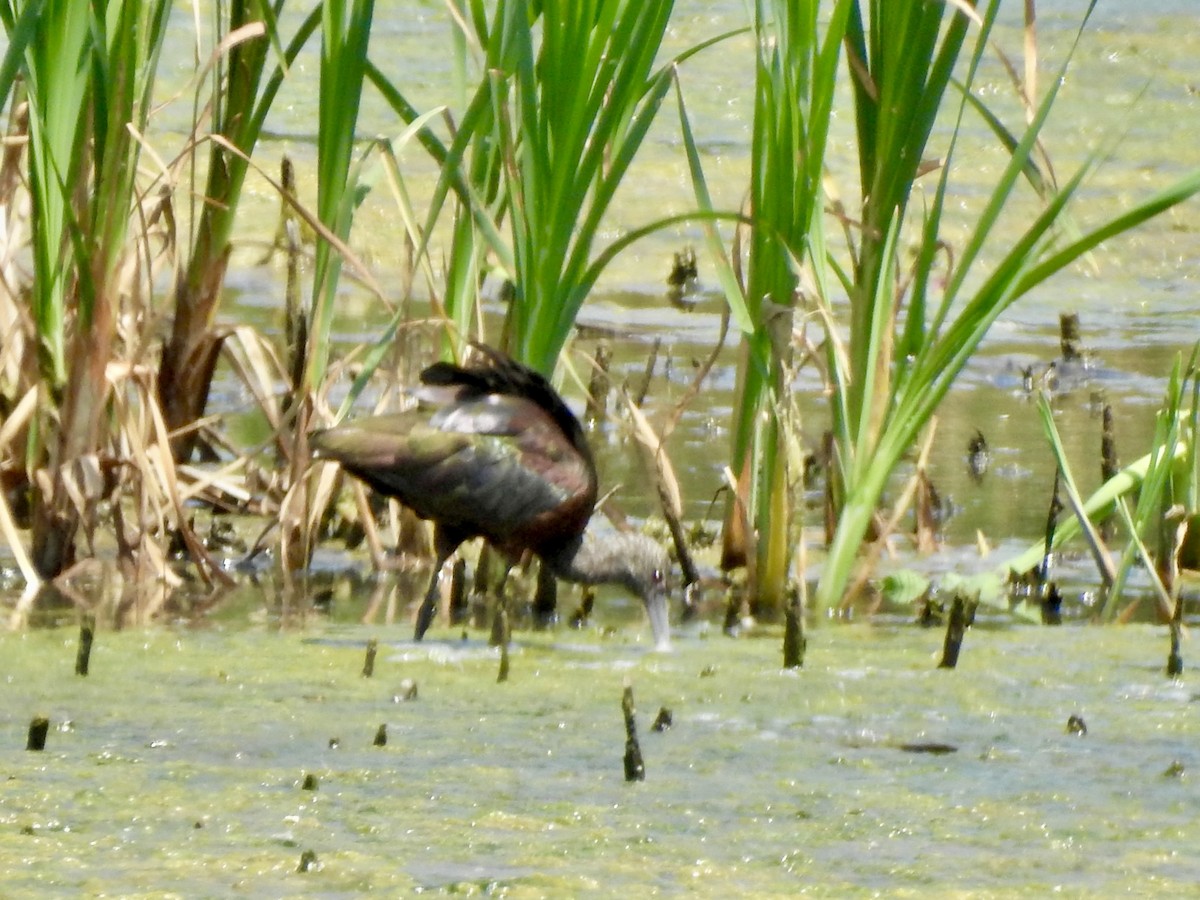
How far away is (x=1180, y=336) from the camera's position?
962cm

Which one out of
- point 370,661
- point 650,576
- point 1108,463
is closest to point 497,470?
point 650,576

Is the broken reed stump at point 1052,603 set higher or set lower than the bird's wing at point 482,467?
lower

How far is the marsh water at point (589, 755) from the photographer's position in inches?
110

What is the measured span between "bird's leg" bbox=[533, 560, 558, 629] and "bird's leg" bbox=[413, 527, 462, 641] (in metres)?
0.22

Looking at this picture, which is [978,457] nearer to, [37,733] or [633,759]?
[633,759]

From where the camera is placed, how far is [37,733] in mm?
3270

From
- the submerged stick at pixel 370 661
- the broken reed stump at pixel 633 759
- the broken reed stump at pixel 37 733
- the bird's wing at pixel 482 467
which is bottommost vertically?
the submerged stick at pixel 370 661

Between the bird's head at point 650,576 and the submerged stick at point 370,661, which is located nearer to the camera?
the submerged stick at point 370,661

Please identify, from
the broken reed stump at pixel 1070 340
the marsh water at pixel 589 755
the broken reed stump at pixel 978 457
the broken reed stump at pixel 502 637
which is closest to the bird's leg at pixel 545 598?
the marsh water at pixel 589 755

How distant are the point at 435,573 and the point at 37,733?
1560 mm

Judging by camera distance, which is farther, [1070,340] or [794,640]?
[1070,340]

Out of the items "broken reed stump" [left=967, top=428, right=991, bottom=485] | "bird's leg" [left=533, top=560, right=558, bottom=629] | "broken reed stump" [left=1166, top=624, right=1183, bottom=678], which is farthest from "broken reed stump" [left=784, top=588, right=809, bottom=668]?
"broken reed stump" [left=967, top=428, right=991, bottom=485]

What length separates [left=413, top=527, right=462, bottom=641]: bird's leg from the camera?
14.5 ft

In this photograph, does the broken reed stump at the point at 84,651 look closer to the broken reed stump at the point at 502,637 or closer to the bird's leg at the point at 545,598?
the broken reed stump at the point at 502,637
